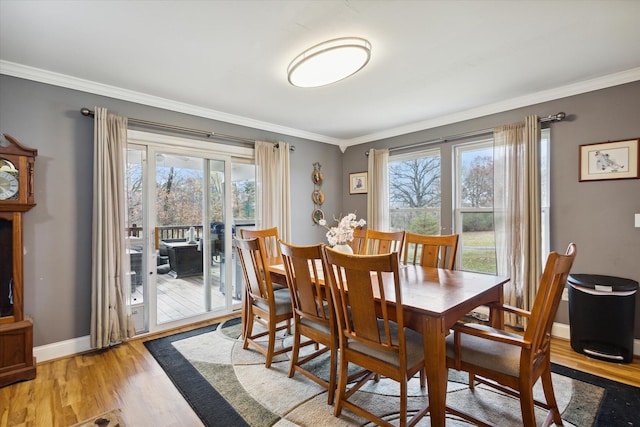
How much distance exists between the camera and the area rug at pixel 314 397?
6.04 ft

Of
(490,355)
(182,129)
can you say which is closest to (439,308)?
(490,355)

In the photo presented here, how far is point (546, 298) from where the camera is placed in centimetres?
144

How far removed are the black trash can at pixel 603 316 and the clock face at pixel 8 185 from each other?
4.68 meters

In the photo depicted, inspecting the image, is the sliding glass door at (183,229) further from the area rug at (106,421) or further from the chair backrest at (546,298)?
the chair backrest at (546,298)

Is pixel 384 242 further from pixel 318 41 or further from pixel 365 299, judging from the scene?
pixel 318 41

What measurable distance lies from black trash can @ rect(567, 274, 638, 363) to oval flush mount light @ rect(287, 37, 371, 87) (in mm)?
2629

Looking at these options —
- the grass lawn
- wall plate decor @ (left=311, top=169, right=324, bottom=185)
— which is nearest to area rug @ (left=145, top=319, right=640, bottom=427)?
the grass lawn

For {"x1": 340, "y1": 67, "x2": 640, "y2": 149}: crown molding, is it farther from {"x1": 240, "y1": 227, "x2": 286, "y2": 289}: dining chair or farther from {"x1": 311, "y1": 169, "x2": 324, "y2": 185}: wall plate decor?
{"x1": 240, "y1": 227, "x2": 286, "y2": 289}: dining chair

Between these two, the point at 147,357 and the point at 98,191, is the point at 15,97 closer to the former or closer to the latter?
the point at 98,191

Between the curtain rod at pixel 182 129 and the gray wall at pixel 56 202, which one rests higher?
the curtain rod at pixel 182 129

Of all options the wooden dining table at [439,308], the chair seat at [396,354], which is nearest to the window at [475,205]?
the wooden dining table at [439,308]

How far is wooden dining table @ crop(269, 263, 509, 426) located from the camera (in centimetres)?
150

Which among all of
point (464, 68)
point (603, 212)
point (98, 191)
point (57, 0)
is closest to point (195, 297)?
point (98, 191)

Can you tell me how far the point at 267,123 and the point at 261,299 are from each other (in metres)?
2.45
